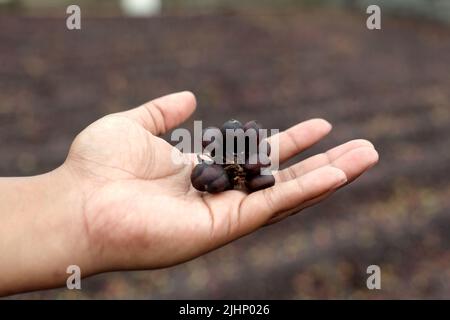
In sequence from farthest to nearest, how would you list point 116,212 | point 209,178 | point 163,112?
point 163,112, point 209,178, point 116,212

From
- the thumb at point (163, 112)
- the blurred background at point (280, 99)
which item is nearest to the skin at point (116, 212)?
the thumb at point (163, 112)

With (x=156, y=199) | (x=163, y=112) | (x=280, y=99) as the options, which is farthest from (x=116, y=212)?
(x=280, y=99)

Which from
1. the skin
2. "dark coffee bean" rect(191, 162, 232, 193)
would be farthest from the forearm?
"dark coffee bean" rect(191, 162, 232, 193)
